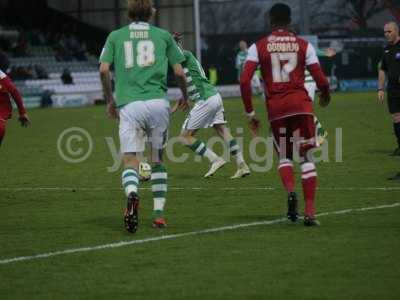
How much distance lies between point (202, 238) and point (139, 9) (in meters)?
2.32

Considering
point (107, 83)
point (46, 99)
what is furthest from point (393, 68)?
point (46, 99)

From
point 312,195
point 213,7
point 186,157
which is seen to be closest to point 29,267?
point 312,195

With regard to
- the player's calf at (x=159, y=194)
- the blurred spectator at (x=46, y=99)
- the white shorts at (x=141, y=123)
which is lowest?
the blurred spectator at (x=46, y=99)

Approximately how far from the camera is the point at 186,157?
69.9ft

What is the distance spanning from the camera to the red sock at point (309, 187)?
37.2ft

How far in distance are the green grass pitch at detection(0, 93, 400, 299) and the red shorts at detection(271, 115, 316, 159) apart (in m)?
0.79

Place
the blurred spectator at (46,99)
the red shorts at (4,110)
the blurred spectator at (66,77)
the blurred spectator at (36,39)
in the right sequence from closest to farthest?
the red shorts at (4,110), the blurred spectator at (46,99), the blurred spectator at (66,77), the blurred spectator at (36,39)

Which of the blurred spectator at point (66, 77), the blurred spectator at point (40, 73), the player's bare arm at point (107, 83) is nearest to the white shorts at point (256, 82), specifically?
the blurred spectator at point (66, 77)

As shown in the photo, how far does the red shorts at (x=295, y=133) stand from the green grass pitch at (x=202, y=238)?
788 mm

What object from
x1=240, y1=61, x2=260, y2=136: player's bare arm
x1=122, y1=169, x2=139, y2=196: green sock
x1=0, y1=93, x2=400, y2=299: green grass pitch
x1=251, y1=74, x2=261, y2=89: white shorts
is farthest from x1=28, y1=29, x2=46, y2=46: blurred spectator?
x1=122, y1=169, x2=139, y2=196: green sock

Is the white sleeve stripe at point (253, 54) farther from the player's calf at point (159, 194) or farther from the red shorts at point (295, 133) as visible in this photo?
the player's calf at point (159, 194)

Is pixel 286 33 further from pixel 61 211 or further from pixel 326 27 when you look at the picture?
pixel 326 27

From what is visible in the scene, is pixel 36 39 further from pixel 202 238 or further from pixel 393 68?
pixel 202 238

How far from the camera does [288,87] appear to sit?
1160cm
